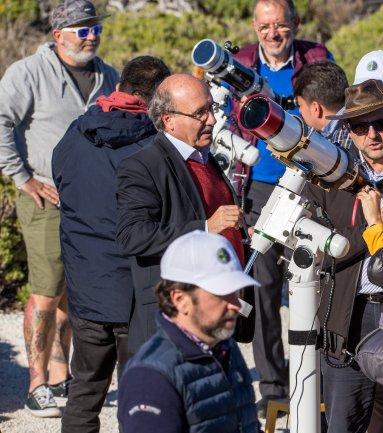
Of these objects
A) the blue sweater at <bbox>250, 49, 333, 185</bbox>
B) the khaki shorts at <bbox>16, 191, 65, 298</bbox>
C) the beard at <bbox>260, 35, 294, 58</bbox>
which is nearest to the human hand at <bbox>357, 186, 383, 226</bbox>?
the blue sweater at <bbox>250, 49, 333, 185</bbox>

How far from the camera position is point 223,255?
346cm

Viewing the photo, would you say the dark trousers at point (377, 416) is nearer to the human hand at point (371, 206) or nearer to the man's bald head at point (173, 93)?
the human hand at point (371, 206)

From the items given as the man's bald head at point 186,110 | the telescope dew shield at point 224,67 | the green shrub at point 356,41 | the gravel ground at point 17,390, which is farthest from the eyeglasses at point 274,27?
the green shrub at point 356,41

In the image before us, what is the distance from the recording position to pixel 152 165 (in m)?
4.82

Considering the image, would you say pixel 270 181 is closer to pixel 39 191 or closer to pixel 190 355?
pixel 39 191

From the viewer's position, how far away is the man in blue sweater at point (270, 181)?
22.2 feet

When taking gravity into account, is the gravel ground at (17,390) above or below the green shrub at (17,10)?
below

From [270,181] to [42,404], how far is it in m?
1.86

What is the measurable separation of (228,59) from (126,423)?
282cm

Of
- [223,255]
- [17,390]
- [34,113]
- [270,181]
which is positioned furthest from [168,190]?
[17,390]

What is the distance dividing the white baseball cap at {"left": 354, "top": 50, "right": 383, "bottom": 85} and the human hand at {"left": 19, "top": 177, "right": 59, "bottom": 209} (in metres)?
2.22

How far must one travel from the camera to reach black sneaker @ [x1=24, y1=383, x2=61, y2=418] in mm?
6543

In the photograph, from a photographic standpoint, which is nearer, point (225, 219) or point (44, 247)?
point (225, 219)

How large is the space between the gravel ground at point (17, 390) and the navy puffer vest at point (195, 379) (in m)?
3.07
